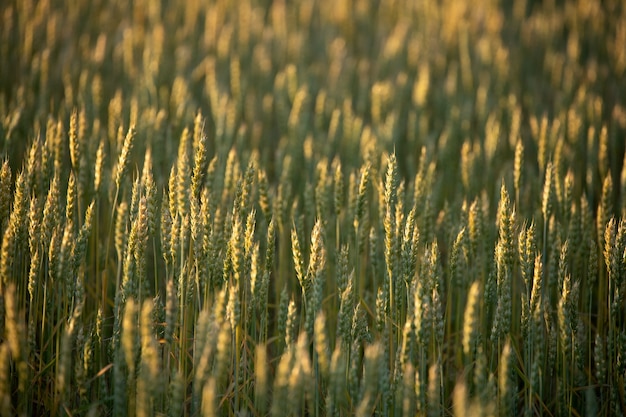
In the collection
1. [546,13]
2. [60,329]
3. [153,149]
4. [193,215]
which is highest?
[546,13]

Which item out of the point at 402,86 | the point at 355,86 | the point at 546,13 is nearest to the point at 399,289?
the point at 402,86

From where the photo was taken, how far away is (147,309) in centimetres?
149

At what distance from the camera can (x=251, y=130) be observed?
13.1ft

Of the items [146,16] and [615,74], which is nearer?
[615,74]

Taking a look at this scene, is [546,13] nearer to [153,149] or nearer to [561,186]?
[561,186]

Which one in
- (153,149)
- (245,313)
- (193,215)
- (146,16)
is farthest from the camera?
(146,16)

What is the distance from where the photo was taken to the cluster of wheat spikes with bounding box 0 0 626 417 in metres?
1.83

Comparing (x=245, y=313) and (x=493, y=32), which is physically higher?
(x=493, y=32)

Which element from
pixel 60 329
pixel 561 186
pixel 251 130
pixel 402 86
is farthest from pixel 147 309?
pixel 402 86

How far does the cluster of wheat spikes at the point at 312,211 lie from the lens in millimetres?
1835

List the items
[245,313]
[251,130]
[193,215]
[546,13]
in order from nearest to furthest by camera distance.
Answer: [193,215] → [245,313] → [251,130] → [546,13]

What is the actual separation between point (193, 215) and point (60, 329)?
2.36 feet

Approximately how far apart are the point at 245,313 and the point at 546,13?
5841 mm

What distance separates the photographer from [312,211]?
9.19 feet
